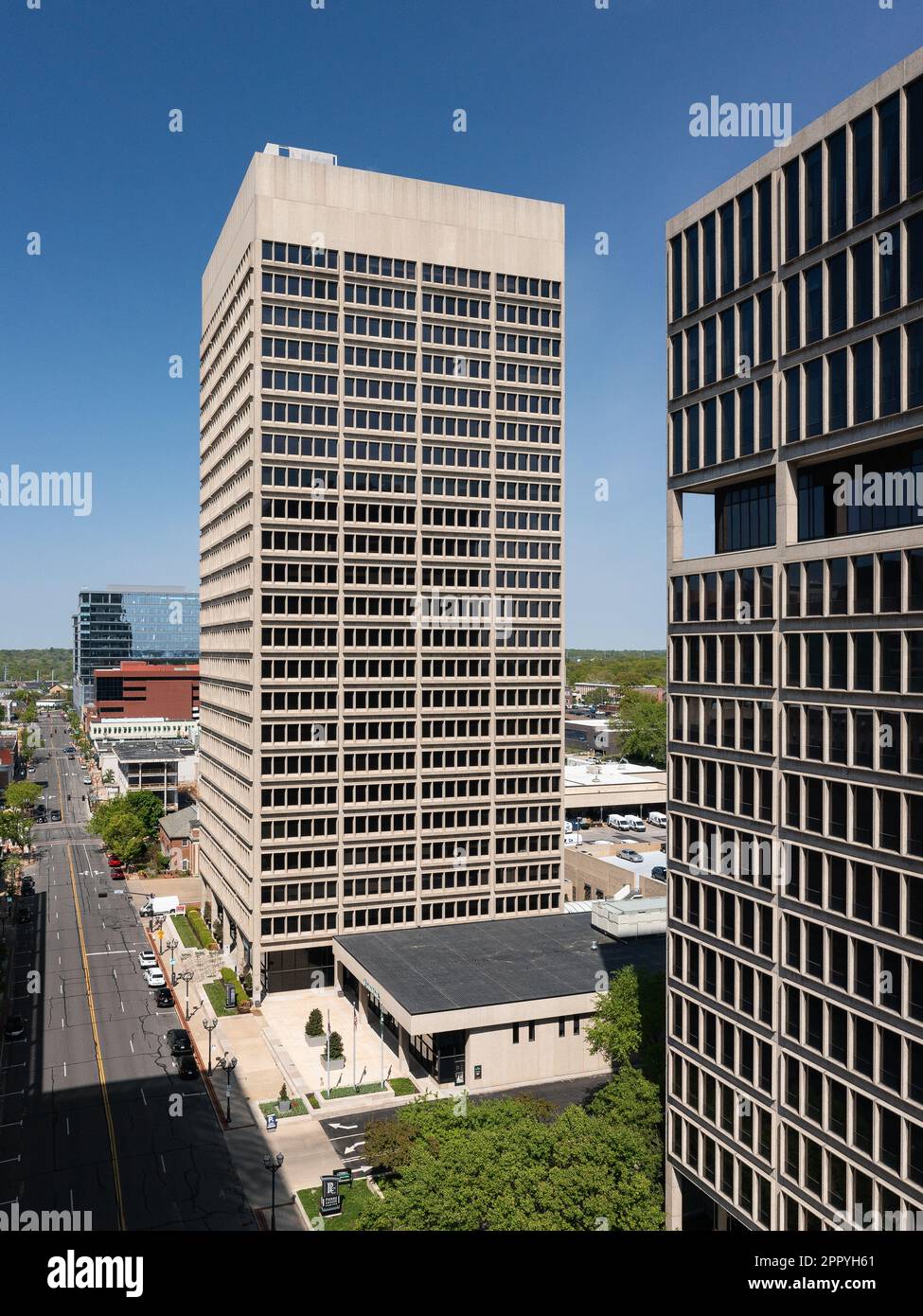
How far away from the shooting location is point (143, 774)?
531 feet

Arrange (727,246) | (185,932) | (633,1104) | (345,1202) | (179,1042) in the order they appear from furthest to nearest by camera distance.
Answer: (185,932), (179,1042), (633,1104), (345,1202), (727,246)

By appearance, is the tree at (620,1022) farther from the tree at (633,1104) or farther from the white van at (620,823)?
the white van at (620,823)

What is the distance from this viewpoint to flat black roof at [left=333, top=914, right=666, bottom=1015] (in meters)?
61.2

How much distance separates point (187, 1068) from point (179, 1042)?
12.0 ft

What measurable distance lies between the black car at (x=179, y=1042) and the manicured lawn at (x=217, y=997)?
581 cm

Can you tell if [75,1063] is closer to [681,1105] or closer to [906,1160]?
[681,1105]

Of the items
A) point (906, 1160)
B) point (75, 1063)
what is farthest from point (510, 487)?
point (906, 1160)

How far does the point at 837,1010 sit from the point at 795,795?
7.92 m

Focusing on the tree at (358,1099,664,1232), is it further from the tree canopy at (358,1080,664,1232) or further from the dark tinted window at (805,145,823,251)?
the dark tinted window at (805,145,823,251)

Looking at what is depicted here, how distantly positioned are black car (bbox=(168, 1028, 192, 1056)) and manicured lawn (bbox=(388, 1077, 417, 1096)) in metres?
13.6

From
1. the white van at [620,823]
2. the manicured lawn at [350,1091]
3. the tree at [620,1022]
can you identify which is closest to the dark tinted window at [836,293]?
the tree at [620,1022]

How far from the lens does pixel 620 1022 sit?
51.2 meters

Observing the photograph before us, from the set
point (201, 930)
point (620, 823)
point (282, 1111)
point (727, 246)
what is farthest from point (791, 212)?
point (620, 823)

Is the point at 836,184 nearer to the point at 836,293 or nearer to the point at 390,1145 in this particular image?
the point at 836,293
